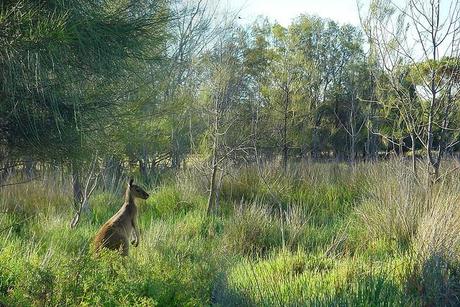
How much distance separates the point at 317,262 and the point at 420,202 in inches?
83.0

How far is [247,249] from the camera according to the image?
7.53 metres

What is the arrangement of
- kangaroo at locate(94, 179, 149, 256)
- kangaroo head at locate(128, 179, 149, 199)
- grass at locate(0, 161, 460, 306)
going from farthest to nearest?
kangaroo head at locate(128, 179, 149, 199) < kangaroo at locate(94, 179, 149, 256) < grass at locate(0, 161, 460, 306)

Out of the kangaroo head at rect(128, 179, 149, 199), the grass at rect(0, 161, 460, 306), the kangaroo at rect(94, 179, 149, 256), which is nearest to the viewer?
the grass at rect(0, 161, 460, 306)

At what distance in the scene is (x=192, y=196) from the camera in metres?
10.9

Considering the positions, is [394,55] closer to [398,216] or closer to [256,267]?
[398,216]

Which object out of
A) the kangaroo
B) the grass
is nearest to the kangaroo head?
the kangaroo

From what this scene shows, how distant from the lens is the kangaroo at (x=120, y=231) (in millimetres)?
5820

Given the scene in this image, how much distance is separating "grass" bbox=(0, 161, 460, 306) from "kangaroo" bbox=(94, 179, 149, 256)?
0.88ft

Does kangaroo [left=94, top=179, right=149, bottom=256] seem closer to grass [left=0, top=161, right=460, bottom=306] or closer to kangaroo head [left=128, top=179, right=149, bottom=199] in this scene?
kangaroo head [left=128, top=179, right=149, bottom=199]

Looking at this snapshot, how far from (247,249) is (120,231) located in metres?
2.05

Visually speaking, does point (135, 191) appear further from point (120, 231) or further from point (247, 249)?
point (247, 249)

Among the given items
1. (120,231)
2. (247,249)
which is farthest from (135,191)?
(247,249)

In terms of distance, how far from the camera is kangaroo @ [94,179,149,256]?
582 centimetres

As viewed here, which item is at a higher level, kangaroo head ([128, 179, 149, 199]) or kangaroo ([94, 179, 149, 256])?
kangaroo head ([128, 179, 149, 199])
